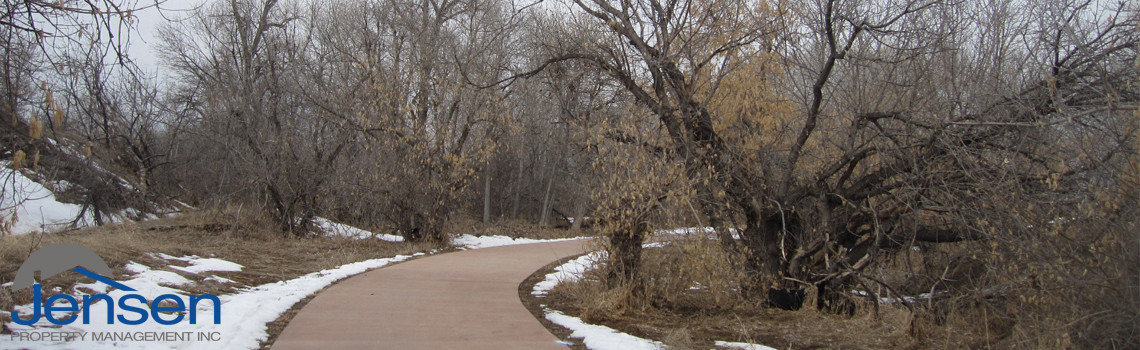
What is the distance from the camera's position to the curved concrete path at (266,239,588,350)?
6902mm

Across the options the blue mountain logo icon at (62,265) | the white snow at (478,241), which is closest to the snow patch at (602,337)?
the blue mountain logo icon at (62,265)

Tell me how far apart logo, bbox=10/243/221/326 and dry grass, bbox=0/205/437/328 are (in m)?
0.12

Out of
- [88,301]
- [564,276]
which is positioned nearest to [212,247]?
[564,276]

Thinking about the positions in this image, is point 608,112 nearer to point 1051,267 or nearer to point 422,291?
point 422,291

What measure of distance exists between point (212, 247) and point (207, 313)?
690 centimetres

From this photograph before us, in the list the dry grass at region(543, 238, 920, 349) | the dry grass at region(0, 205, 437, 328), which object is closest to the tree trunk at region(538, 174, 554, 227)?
the dry grass at region(0, 205, 437, 328)

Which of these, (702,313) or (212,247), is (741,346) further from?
(212,247)

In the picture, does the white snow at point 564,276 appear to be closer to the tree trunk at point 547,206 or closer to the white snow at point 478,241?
the white snow at point 478,241

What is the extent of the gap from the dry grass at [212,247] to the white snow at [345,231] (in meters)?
0.55

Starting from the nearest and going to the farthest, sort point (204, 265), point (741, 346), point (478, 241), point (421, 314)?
point (741, 346), point (421, 314), point (204, 265), point (478, 241)

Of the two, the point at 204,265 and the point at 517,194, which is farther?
the point at 517,194

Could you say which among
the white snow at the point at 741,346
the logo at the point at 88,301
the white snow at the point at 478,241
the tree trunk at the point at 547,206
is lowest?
the white snow at the point at 741,346

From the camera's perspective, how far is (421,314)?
8328 mm

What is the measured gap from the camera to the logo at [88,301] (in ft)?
21.2
